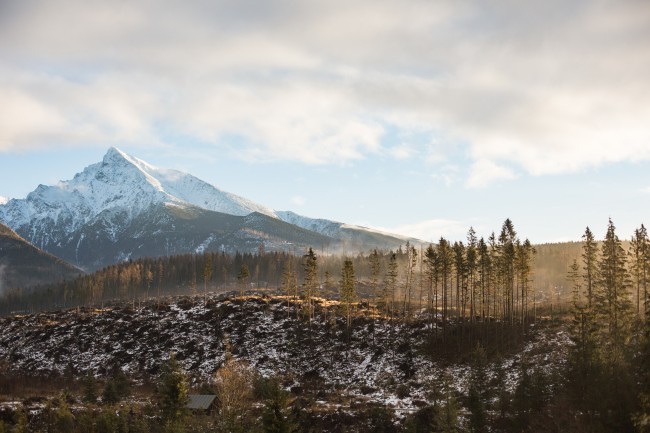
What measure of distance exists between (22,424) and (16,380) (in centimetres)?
5198

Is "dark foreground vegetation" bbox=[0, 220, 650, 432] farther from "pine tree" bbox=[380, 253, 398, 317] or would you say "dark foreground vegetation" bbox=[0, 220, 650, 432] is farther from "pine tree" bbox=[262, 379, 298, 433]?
"pine tree" bbox=[380, 253, 398, 317]

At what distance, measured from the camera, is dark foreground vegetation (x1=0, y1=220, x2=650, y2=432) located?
38.3 metres

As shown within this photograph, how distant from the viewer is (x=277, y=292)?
174 m

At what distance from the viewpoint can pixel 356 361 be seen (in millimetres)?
87250

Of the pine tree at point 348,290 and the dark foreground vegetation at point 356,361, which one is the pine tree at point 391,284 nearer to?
the dark foreground vegetation at point 356,361

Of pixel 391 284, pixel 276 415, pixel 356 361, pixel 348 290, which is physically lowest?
pixel 356 361

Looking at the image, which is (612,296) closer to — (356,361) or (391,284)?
(356,361)

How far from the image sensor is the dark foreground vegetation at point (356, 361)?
126 feet

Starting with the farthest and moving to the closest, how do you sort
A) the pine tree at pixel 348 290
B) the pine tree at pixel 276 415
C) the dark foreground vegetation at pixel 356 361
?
the pine tree at pixel 348 290
the dark foreground vegetation at pixel 356 361
the pine tree at pixel 276 415

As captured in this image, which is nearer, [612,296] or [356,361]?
[612,296]

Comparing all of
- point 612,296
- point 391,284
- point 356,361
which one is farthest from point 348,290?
point 612,296

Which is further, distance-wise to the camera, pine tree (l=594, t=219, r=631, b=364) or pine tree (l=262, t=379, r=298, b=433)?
pine tree (l=594, t=219, r=631, b=364)

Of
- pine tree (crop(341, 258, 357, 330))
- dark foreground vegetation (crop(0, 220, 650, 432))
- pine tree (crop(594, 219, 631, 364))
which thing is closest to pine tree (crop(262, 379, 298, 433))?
dark foreground vegetation (crop(0, 220, 650, 432))

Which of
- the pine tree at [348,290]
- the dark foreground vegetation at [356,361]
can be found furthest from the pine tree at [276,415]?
the pine tree at [348,290]
